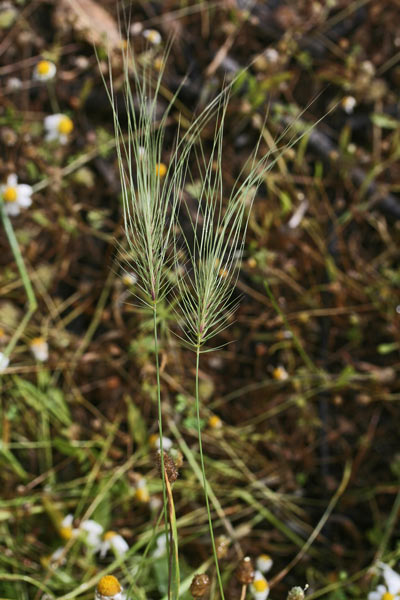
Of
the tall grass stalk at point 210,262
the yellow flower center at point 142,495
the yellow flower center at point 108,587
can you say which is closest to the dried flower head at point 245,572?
the tall grass stalk at point 210,262

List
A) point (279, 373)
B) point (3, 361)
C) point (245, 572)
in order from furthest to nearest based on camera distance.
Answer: point (279, 373), point (3, 361), point (245, 572)

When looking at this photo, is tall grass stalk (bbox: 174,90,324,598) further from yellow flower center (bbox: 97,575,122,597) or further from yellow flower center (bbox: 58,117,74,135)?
yellow flower center (bbox: 58,117,74,135)

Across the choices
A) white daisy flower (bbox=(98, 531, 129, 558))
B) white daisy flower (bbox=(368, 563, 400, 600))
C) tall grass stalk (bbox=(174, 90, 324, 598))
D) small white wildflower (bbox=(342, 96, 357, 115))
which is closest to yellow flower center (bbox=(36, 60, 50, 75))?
tall grass stalk (bbox=(174, 90, 324, 598))

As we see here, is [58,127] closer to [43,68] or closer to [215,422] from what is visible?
[43,68]

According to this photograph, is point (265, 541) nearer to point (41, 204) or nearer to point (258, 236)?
point (258, 236)

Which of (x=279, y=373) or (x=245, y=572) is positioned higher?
(x=245, y=572)

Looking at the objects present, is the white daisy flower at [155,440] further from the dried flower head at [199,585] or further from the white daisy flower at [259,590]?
the dried flower head at [199,585]

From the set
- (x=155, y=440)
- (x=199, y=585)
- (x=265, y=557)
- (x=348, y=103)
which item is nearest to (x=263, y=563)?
(x=265, y=557)
